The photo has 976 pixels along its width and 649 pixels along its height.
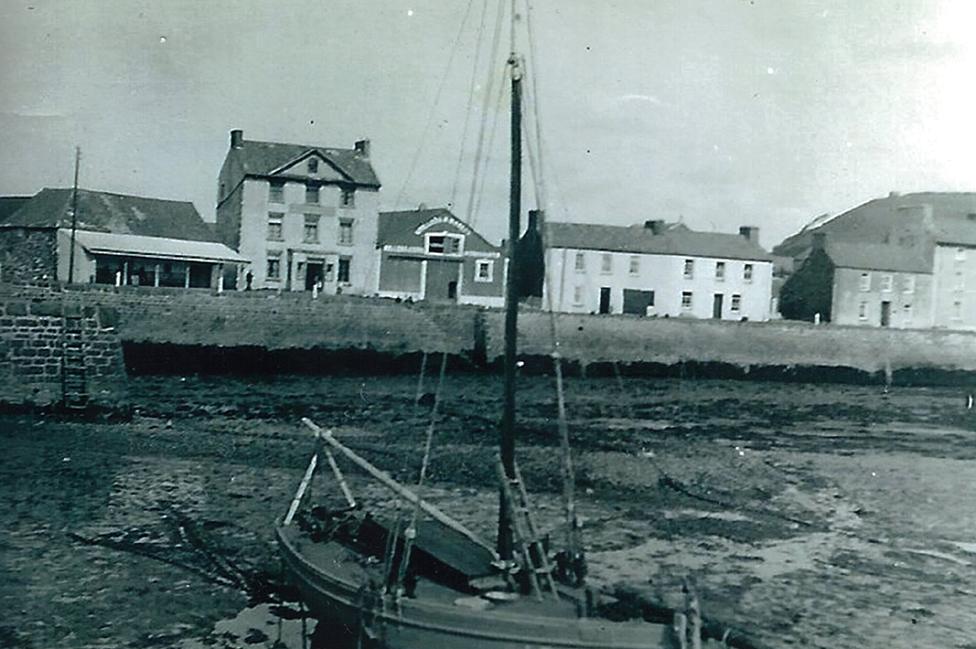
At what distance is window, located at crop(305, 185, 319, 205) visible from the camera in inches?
339

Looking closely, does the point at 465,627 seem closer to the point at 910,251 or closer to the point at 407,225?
the point at 910,251

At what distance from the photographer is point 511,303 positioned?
415 centimetres

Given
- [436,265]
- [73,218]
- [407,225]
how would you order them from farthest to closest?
[436,265]
[407,225]
[73,218]

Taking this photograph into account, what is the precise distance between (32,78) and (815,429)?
669cm

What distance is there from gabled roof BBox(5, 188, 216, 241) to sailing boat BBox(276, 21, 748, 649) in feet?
8.22

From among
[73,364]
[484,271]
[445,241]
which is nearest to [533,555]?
[73,364]

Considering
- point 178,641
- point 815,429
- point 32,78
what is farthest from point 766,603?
point 32,78

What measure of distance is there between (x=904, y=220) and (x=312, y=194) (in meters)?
5.33

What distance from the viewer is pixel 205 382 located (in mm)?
10039

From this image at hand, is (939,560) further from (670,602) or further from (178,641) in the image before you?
(178,641)

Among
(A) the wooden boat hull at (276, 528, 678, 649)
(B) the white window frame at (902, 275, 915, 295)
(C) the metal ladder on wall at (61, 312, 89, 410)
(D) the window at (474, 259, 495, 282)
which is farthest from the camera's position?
(D) the window at (474, 259, 495, 282)

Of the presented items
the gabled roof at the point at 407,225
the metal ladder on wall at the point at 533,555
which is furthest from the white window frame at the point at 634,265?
the metal ladder on wall at the point at 533,555

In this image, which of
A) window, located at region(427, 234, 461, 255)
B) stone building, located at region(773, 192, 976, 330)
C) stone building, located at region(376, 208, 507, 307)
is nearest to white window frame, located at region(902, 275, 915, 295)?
stone building, located at region(773, 192, 976, 330)

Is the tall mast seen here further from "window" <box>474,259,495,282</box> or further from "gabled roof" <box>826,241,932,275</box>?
"window" <box>474,259,495,282</box>
